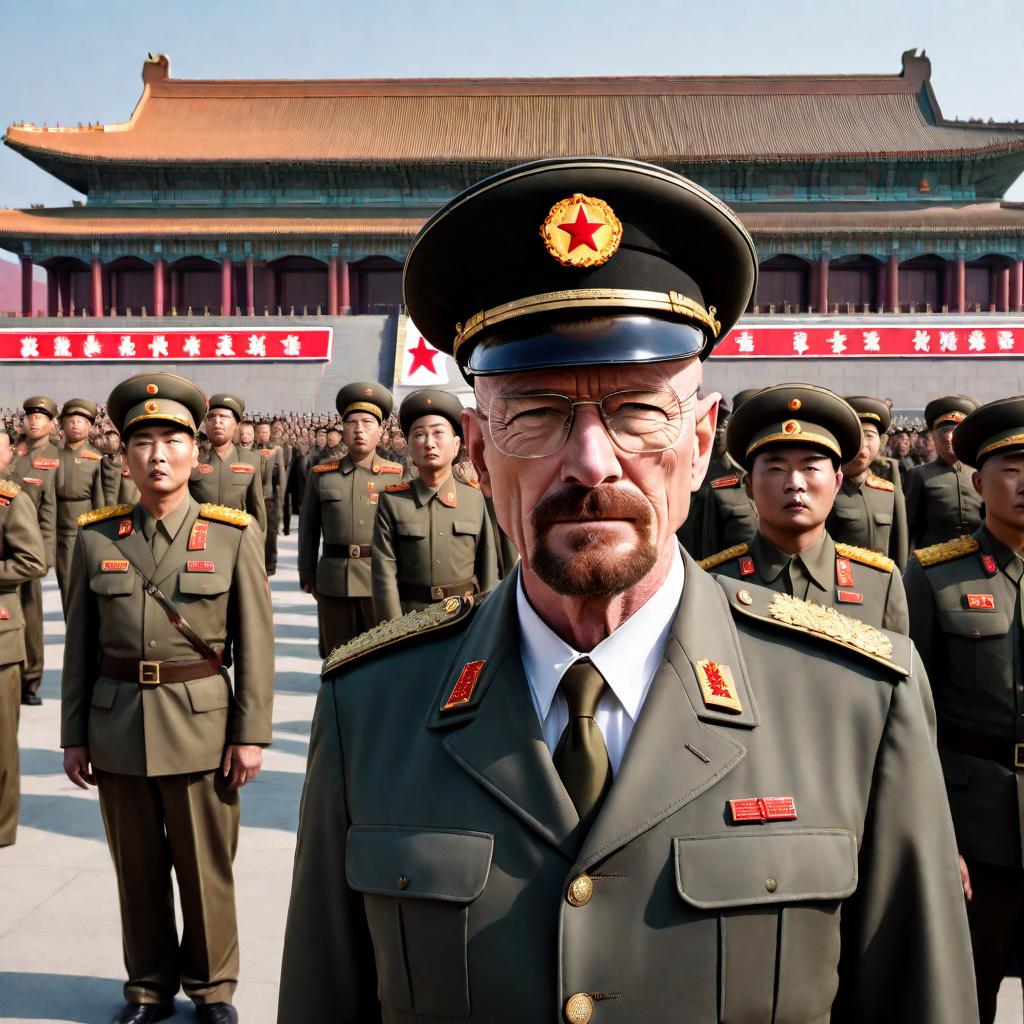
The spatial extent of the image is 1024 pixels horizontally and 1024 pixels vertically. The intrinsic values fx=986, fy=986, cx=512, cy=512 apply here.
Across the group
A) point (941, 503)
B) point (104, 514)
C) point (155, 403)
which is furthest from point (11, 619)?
point (941, 503)

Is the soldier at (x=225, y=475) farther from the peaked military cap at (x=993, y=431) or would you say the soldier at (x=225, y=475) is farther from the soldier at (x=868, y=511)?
the peaked military cap at (x=993, y=431)

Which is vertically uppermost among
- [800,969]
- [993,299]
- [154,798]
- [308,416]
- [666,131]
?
[666,131]

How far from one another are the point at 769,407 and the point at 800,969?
2481mm

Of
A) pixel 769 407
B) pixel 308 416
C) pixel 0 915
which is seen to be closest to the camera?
pixel 769 407

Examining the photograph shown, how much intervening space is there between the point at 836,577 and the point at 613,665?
2330mm

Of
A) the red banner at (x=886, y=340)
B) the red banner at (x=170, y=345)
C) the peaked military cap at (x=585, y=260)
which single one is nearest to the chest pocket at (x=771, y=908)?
the peaked military cap at (x=585, y=260)

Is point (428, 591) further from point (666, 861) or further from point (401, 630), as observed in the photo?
point (666, 861)

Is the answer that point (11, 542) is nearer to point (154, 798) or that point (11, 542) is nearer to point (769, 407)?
point (154, 798)

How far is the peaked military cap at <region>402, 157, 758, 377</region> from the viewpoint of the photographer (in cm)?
120

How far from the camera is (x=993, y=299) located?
28156 millimetres

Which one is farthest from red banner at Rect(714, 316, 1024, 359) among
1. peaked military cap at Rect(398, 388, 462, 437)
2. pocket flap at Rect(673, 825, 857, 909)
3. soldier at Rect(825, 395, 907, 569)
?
pocket flap at Rect(673, 825, 857, 909)

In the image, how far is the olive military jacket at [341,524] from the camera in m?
6.13

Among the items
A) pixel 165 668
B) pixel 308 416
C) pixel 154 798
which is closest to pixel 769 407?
pixel 165 668

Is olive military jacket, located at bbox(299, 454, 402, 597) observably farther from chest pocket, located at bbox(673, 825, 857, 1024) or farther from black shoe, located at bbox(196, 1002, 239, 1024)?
chest pocket, located at bbox(673, 825, 857, 1024)
